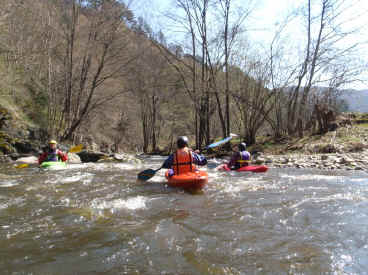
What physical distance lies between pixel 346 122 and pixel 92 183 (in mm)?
12612

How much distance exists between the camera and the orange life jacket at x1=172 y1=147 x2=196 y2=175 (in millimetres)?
5715

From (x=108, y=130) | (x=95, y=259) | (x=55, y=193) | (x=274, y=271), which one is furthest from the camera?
(x=108, y=130)

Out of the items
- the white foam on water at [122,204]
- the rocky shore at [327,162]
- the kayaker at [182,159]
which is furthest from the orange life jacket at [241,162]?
the white foam on water at [122,204]

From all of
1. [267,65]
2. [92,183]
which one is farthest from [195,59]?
[92,183]

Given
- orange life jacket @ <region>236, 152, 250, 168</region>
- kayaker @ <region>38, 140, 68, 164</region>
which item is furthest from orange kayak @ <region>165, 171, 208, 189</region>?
kayaker @ <region>38, 140, 68, 164</region>

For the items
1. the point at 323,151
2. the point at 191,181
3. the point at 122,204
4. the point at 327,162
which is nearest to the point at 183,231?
the point at 122,204

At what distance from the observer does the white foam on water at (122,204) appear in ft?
12.4

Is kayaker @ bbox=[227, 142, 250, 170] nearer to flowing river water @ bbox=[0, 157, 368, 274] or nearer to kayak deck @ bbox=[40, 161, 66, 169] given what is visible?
flowing river water @ bbox=[0, 157, 368, 274]

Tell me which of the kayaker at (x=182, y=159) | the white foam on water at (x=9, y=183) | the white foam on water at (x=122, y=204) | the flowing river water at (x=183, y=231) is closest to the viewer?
the flowing river water at (x=183, y=231)

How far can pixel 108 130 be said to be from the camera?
88.1 ft

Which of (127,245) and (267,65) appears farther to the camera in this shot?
(267,65)

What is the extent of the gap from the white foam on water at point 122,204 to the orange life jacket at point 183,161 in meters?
1.61

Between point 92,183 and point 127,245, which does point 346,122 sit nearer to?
point 92,183

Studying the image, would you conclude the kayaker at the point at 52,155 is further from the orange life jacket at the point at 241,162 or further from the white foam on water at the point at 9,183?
the orange life jacket at the point at 241,162
